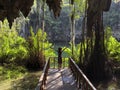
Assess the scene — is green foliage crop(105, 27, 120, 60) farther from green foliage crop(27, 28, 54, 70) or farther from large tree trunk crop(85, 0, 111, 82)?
green foliage crop(27, 28, 54, 70)

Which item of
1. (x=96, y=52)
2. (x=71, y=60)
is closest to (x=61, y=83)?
(x=71, y=60)

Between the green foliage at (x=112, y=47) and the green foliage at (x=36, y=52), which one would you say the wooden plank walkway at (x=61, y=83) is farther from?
the green foliage at (x=36, y=52)

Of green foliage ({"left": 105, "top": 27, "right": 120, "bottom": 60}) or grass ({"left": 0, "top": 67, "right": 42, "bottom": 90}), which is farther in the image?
green foliage ({"left": 105, "top": 27, "right": 120, "bottom": 60})

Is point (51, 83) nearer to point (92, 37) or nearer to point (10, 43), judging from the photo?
point (92, 37)

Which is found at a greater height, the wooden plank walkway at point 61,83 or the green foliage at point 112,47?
the green foliage at point 112,47

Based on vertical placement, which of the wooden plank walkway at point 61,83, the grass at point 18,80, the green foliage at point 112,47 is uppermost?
the green foliage at point 112,47

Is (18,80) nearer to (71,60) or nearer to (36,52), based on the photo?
(71,60)

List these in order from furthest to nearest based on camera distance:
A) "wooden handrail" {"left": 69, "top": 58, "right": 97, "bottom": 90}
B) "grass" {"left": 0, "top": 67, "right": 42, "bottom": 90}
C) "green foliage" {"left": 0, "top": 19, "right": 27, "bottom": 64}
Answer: "green foliage" {"left": 0, "top": 19, "right": 27, "bottom": 64} → "grass" {"left": 0, "top": 67, "right": 42, "bottom": 90} → "wooden handrail" {"left": 69, "top": 58, "right": 97, "bottom": 90}

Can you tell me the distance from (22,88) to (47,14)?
168 feet

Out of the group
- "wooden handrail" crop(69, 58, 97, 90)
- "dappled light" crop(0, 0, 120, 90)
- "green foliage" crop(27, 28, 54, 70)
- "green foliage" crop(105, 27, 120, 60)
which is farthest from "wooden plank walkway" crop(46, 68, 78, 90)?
"green foliage" crop(27, 28, 54, 70)

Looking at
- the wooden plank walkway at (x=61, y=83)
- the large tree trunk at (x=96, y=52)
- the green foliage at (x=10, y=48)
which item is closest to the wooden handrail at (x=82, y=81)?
the wooden plank walkway at (x=61, y=83)

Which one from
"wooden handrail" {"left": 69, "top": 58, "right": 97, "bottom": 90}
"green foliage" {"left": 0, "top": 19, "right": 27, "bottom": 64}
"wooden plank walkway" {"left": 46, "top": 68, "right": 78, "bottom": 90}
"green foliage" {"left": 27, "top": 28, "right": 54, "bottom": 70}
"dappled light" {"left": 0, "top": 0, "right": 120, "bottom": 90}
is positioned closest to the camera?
"wooden handrail" {"left": 69, "top": 58, "right": 97, "bottom": 90}

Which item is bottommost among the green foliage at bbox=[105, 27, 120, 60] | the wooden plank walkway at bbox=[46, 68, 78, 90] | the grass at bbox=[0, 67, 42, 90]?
the grass at bbox=[0, 67, 42, 90]

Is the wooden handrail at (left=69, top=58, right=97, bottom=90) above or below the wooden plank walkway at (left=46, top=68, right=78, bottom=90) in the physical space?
above
